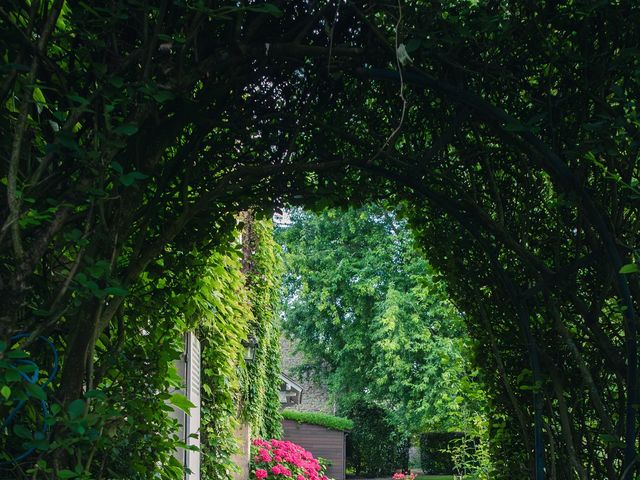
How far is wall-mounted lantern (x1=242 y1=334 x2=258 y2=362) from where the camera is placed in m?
8.04

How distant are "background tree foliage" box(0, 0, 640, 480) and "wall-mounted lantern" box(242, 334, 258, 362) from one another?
4324 millimetres

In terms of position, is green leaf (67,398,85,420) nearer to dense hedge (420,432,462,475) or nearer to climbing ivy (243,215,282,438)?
climbing ivy (243,215,282,438)

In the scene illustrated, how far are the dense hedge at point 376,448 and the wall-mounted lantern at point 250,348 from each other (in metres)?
16.2

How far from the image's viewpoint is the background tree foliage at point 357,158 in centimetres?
209

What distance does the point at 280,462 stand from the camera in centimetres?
934

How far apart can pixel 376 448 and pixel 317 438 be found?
517 cm

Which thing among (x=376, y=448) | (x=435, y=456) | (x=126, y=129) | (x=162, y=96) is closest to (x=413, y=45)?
(x=162, y=96)

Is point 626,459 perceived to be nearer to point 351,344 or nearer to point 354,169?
point 354,169

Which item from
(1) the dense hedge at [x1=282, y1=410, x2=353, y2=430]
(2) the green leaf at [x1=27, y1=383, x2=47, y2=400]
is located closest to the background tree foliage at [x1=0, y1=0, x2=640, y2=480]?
(2) the green leaf at [x1=27, y1=383, x2=47, y2=400]

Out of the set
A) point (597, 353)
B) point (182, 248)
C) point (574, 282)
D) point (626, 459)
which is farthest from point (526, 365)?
point (182, 248)

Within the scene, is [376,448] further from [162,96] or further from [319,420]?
[162,96]

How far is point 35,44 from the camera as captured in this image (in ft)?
6.60

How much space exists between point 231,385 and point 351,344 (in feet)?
60.1

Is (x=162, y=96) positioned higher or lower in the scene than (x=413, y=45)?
lower
